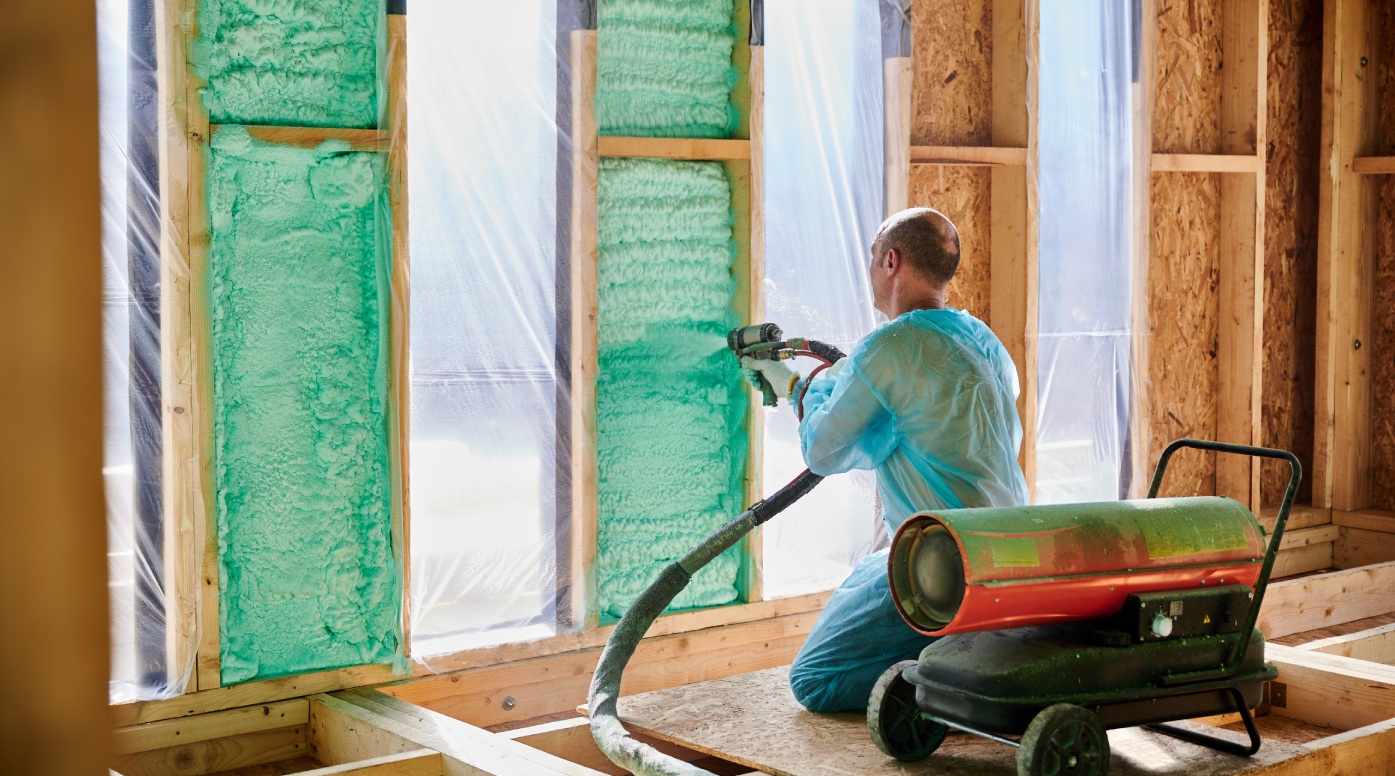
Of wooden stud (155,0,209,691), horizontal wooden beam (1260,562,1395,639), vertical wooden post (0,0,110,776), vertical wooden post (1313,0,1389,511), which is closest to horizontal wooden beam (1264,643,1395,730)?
horizontal wooden beam (1260,562,1395,639)

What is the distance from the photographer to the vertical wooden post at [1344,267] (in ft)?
19.8

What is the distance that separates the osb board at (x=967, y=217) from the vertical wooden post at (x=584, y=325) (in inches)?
60.7

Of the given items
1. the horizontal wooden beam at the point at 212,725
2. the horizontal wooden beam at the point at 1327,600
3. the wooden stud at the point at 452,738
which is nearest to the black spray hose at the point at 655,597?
the wooden stud at the point at 452,738

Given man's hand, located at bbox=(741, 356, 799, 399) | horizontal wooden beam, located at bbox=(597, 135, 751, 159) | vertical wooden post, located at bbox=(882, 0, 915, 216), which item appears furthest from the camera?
vertical wooden post, located at bbox=(882, 0, 915, 216)

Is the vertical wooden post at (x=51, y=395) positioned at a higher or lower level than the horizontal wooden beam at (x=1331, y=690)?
higher

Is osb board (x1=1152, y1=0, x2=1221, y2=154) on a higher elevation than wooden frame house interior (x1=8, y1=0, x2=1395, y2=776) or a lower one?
higher

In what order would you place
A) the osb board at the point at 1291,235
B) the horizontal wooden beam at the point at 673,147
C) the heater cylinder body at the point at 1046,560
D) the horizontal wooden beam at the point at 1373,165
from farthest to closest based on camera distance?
the osb board at the point at 1291,235, the horizontal wooden beam at the point at 1373,165, the horizontal wooden beam at the point at 673,147, the heater cylinder body at the point at 1046,560

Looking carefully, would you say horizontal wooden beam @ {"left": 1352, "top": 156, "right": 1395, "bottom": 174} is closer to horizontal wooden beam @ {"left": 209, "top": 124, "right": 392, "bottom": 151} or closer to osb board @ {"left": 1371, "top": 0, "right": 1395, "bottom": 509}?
osb board @ {"left": 1371, "top": 0, "right": 1395, "bottom": 509}

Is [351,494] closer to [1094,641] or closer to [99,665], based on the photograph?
[1094,641]

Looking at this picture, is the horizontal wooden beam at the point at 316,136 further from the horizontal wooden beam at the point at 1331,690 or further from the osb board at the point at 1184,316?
the osb board at the point at 1184,316

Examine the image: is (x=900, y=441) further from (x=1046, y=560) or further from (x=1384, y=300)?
(x=1384, y=300)

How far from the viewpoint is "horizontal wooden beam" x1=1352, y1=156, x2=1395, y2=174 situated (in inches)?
236

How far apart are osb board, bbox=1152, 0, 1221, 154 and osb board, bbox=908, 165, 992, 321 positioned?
989 millimetres

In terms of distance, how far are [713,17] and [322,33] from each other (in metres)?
1.27
